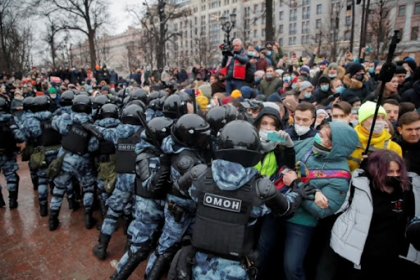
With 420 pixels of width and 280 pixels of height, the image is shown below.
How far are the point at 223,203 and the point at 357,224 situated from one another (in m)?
1.31

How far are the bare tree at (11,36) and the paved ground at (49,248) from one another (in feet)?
83.4

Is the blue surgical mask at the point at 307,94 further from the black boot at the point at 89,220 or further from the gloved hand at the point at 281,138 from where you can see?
the black boot at the point at 89,220

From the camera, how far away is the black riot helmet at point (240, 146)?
234 cm

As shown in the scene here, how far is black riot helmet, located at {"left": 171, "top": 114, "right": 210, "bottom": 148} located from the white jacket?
1460 mm

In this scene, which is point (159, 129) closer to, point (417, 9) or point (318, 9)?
point (417, 9)

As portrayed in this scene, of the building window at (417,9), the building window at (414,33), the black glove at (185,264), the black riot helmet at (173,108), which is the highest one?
the building window at (417,9)

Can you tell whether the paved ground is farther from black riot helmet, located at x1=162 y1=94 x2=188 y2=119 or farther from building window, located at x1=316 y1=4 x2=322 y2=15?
building window, located at x1=316 y1=4 x2=322 y2=15

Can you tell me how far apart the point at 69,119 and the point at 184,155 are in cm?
336

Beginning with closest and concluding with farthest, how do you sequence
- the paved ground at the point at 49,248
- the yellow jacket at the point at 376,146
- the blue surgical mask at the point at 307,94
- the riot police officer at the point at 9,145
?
the yellow jacket at the point at 376,146, the paved ground at the point at 49,248, the riot police officer at the point at 9,145, the blue surgical mask at the point at 307,94

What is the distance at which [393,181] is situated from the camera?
8.95 feet

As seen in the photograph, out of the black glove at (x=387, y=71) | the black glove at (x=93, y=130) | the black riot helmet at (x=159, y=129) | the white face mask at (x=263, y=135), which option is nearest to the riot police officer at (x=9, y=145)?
the black glove at (x=93, y=130)

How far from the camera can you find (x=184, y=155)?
10.1 feet

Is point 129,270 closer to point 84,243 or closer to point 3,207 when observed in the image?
point 84,243

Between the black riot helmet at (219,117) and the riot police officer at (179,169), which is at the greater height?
the black riot helmet at (219,117)
